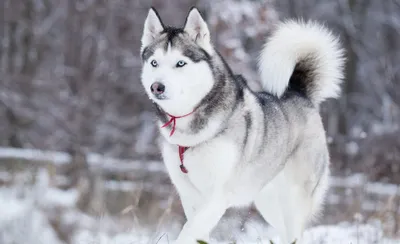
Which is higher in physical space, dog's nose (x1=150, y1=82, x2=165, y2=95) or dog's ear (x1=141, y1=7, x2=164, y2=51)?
dog's ear (x1=141, y1=7, x2=164, y2=51)

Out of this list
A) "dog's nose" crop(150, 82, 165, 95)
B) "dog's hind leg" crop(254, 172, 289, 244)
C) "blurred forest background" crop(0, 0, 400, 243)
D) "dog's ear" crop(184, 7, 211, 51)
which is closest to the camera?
"dog's nose" crop(150, 82, 165, 95)

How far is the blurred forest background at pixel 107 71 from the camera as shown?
47.8 feet

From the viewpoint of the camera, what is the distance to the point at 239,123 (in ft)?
13.3

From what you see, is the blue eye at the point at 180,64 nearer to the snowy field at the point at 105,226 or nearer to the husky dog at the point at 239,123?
the husky dog at the point at 239,123

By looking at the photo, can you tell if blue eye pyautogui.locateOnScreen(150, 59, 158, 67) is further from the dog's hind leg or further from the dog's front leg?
the dog's hind leg

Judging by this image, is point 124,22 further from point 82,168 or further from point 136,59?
point 82,168

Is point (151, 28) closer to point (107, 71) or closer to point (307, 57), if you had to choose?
point (307, 57)

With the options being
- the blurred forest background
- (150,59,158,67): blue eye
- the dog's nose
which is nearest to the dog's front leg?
the dog's nose

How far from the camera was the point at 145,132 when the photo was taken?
1579 cm

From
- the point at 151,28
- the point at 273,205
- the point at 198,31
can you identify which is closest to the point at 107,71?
the point at 273,205

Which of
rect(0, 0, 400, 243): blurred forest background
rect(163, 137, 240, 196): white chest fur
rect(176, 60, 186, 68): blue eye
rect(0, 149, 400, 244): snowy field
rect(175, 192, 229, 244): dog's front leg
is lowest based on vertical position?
rect(0, 0, 400, 243): blurred forest background

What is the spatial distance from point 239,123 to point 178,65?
1.92ft

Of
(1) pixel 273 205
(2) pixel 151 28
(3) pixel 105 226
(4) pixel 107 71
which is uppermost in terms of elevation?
(2) pixel 151 28

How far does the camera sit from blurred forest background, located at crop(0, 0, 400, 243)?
1457cm
